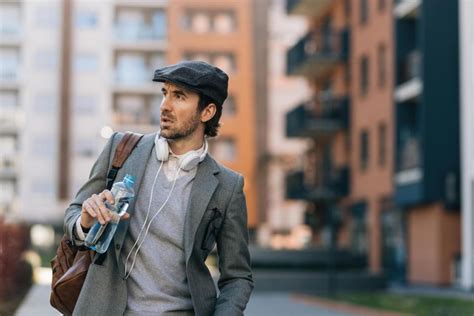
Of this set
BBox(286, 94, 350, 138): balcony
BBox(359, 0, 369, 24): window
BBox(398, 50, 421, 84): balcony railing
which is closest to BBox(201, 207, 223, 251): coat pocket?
BBox(398, 50, 421, 84): balcony railing

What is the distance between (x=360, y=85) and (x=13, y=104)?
1613 inches

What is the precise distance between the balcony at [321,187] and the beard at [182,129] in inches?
1817

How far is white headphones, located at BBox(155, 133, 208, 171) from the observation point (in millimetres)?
4391

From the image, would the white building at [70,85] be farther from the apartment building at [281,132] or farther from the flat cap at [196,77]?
the flat cap at [196,77]

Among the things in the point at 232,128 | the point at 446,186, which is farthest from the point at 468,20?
the point at 232,128

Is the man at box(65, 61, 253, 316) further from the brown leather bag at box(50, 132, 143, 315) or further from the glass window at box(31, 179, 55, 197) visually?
the glass window at box(31, 179, 55, 197)

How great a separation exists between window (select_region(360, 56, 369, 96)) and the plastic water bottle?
44184 millimetres

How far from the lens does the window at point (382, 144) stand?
45.1 m

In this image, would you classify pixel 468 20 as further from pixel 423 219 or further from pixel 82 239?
pixel 82 239

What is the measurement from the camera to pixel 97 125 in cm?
8262

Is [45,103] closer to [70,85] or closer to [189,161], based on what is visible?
[70,85]

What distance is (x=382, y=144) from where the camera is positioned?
1795 inches

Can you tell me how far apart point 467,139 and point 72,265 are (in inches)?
1270

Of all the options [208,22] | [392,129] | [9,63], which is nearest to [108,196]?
[392,129]
